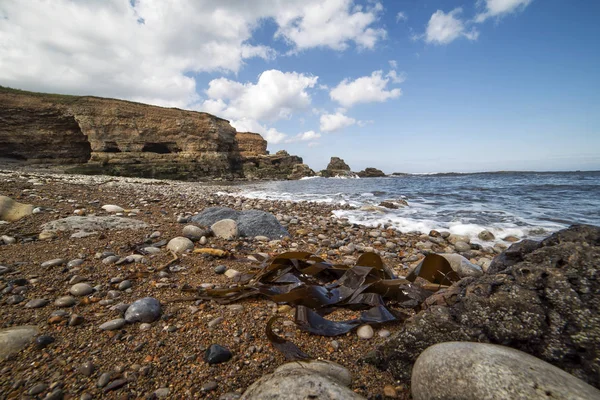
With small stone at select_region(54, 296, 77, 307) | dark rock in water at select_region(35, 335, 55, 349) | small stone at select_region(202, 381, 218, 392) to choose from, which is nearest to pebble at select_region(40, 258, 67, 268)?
small stone at select_region(54, 296, 77, 307)

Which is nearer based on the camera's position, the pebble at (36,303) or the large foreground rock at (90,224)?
the pebble at (36,303)

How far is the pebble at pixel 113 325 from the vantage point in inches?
60.0

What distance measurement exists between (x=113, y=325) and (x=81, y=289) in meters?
0.67

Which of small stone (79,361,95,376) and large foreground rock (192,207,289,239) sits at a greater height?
large foreground rock (192,207,289,239)

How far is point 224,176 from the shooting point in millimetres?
30547

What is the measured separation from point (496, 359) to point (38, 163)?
32.0m

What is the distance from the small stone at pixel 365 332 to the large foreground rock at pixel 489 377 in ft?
1.64

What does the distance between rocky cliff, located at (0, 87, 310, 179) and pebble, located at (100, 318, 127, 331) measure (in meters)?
26.8

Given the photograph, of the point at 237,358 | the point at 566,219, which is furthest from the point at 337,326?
the point at 566,219

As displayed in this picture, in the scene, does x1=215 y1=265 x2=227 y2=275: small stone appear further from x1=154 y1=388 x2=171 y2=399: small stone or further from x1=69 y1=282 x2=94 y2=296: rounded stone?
x1=154 y1=388 x2=171 y2=399: small stone

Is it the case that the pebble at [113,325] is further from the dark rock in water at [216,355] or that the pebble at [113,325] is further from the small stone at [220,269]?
the small stone at [220,269]

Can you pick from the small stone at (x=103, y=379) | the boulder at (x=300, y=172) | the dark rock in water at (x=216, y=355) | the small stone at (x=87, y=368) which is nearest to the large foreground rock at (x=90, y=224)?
the small stone at (x=87, y=368)

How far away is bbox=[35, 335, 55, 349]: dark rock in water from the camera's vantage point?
133cm

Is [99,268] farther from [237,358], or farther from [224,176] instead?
[224,176]
